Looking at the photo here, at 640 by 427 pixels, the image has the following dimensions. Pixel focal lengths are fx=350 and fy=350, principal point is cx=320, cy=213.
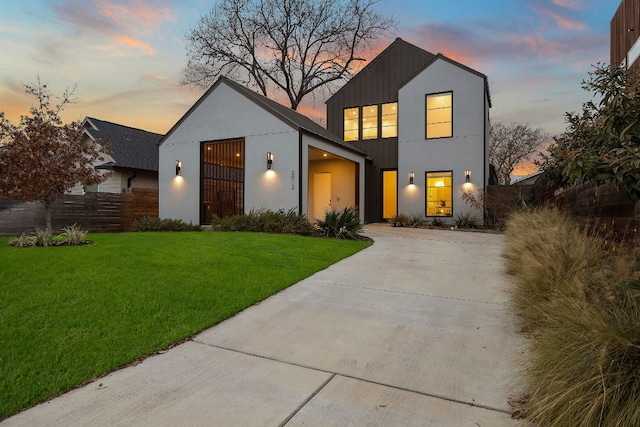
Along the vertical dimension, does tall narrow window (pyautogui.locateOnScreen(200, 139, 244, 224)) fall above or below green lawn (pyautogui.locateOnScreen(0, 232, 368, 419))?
above

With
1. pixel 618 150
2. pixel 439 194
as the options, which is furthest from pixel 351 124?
pixel 618 150

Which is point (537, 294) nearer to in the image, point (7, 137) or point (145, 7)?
point (7, 137)

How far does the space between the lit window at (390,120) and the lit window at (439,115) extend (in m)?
1.51

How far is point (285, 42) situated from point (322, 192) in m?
13.1

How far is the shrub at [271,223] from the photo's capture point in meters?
9.98

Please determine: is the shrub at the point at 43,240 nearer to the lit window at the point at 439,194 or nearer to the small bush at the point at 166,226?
the small bush at the point at 166,226

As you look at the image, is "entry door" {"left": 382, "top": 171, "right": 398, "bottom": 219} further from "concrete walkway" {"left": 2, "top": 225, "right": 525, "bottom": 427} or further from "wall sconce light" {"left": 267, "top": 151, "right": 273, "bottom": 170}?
"concrete walkway" {"left": 2, "top": 225, "right": 525, "bottom": 427}

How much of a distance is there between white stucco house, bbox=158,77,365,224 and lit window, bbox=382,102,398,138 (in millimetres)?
1964

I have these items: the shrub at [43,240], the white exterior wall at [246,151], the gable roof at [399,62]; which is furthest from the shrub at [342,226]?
the gable roof at [399,62]

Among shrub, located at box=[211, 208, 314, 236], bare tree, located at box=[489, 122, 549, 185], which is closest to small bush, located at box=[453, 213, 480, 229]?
shrub, located at box=[211, 208, 314, 236]

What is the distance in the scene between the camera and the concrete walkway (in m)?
2.03

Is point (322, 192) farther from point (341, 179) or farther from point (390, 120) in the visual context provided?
point (390, 120)

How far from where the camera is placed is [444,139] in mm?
14492

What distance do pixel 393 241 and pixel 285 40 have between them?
1919 centimetres
